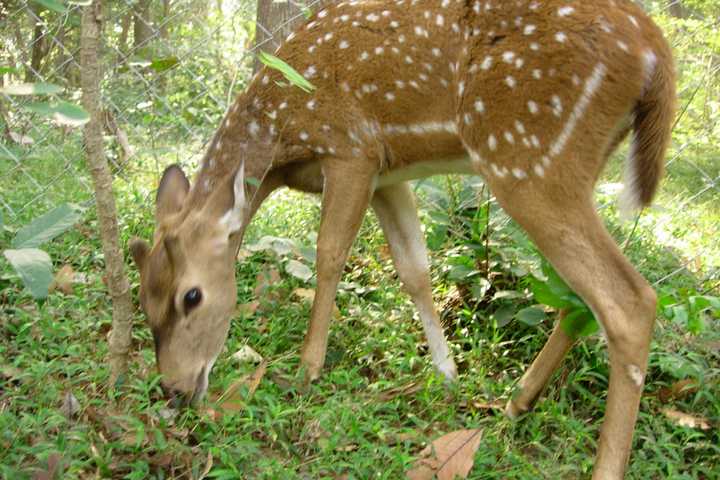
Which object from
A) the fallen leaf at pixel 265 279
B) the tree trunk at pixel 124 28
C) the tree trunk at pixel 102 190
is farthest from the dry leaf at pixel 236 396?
the tree trunk at pixel 124 28

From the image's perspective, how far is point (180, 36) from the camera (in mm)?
7293

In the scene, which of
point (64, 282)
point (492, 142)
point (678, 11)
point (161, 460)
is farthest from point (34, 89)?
point (678, 11)

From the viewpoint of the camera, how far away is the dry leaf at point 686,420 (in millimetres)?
3725

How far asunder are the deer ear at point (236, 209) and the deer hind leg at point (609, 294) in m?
1.25

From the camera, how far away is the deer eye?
3.84 m

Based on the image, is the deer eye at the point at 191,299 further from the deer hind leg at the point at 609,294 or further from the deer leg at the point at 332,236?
the deer hind leg at the point at 609,294

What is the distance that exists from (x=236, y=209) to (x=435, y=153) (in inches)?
34.9

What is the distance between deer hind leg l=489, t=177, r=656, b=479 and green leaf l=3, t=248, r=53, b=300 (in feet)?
5.98

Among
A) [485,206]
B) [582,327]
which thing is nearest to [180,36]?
[485,206]

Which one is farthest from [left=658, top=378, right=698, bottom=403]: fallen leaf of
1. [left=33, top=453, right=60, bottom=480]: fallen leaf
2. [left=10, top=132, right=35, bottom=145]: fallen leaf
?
[left=10, top=132, right=35, bottom=145]: fallen leaf

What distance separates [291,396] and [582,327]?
124cm

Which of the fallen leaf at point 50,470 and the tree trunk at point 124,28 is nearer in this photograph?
the fallen leaf at point 50,470

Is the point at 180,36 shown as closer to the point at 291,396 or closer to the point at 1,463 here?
the point at 291,396

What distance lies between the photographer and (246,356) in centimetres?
413
